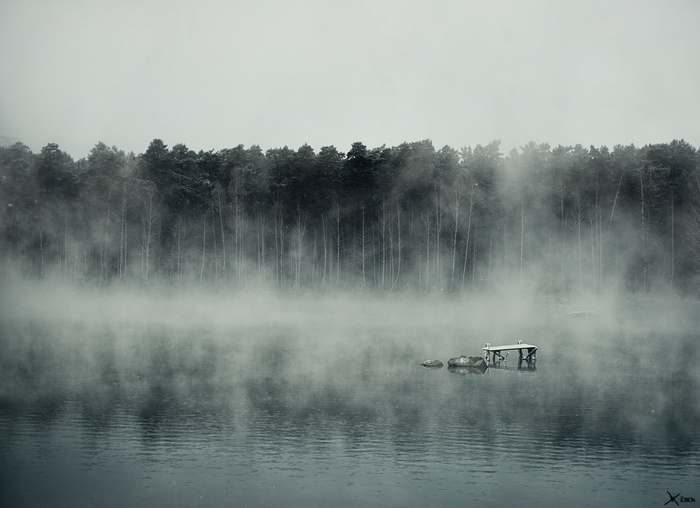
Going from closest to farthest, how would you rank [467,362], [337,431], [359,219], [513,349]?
[337,431] < [467,362] < [513,349] < [359,219]

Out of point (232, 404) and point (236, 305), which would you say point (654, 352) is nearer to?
point (232, 404)

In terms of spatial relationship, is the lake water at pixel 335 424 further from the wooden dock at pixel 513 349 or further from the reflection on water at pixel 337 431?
the wooden dock at pixel 513 349

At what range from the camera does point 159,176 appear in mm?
79625

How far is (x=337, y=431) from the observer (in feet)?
71.9

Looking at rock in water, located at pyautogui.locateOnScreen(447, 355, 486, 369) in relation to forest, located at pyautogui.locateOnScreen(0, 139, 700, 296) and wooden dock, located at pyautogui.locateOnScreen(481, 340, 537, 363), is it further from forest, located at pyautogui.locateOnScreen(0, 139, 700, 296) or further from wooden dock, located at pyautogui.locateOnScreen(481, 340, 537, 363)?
forest, located at pyautogui.locateOnScreen(0, 139, 700, 296)

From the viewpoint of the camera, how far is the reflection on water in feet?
54.9

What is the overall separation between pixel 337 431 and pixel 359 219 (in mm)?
59037

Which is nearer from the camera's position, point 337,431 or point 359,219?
point 337,431

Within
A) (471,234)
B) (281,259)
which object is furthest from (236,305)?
(471,234)

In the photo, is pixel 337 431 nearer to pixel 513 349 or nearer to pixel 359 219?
pixel 513 349

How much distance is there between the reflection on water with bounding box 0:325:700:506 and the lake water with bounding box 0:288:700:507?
3.2 inches

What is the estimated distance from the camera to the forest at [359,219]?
76375 millimetres

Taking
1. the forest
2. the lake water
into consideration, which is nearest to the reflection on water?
the lake water

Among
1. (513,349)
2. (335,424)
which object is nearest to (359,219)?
(513,349)
